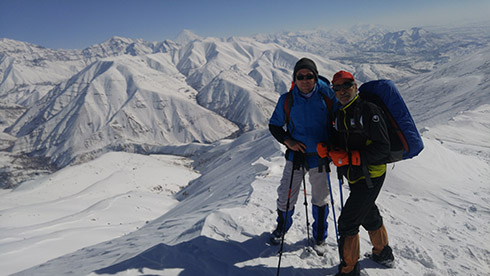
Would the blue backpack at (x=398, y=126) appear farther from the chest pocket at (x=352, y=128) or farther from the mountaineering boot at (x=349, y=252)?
the mountaineering boot at (x=349, y=252)

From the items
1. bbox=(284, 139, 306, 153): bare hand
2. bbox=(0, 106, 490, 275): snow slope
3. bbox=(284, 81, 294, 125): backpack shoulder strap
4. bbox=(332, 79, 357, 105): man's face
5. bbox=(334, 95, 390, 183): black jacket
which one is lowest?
bbox=(0, 106, 490, 275): snow slope

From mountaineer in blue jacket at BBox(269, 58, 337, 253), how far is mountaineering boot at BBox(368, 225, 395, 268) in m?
0.97

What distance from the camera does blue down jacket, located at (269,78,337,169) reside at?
4.82m

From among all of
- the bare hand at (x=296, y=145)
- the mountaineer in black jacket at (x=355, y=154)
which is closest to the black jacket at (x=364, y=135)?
the mountaineer in black jacket at (x=355, y=154)

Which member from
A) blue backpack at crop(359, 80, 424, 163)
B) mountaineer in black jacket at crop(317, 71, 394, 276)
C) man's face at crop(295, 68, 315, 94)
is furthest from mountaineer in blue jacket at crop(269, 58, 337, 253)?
blue backpack at crop(359, 80, 424, 163)

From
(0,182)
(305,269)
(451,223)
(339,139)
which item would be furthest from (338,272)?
(0,182)

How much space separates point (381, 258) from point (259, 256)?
8.17 feet

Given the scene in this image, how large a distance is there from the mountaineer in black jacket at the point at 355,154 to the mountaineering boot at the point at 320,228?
69 centimetres

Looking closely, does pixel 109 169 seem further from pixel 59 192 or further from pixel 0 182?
pixel 0 182

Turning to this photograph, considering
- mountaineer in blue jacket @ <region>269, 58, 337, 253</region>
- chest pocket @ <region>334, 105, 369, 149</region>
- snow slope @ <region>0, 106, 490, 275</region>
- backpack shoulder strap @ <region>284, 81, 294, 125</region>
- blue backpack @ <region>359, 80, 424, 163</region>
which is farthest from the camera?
snow slope @ <region>0, 106, 490, 275</region>

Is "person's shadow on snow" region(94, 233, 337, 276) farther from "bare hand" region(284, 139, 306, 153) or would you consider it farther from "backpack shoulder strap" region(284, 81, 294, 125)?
"backpack shoulder strap" region(284, 81, 294, 125)

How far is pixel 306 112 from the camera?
490 cm

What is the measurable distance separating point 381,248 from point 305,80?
3.69 m

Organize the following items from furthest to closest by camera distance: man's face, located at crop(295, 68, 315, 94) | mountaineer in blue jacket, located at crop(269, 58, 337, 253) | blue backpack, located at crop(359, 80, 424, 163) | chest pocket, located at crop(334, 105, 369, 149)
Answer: mountaineer in blue jacket, located at crop(269, 58, 337, 253)
man's face, located at crop(295, 68, 315, 94)
blue backpack, located at crop(359, 80, 424, 163)
chest pocket, located at crop(334, 105, 369, 149)
